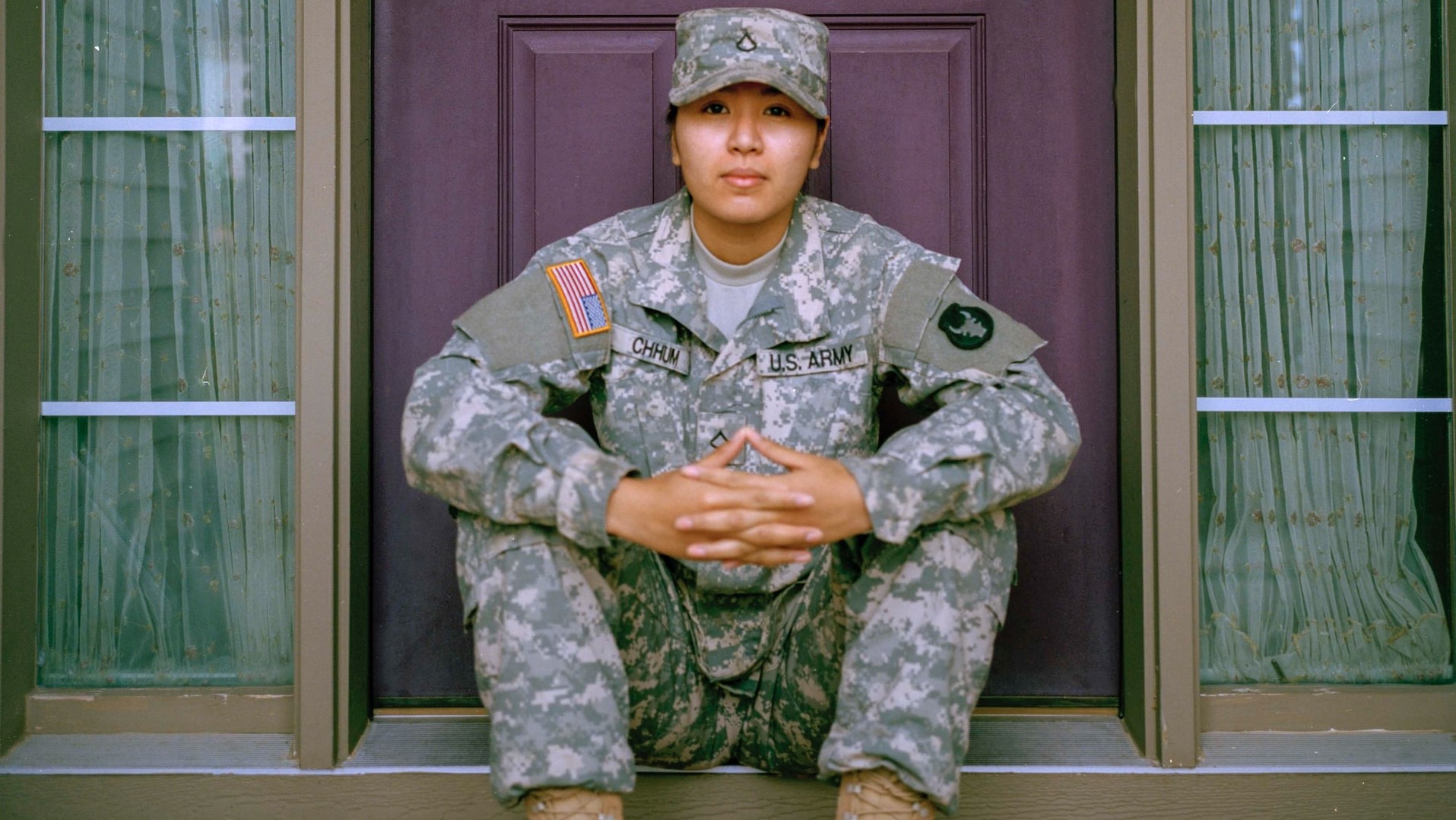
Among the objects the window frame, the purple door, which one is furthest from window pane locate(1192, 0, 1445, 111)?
the window frame

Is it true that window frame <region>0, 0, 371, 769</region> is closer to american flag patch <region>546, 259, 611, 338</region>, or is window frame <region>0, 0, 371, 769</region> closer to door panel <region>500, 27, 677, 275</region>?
door panel <region>500, 27, 677, 275</region>

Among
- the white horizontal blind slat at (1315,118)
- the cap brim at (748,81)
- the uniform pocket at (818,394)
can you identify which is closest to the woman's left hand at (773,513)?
the uniform pocket at (818,394)

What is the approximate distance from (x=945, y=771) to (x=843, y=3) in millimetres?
1409

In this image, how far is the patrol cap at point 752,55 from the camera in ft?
5.41

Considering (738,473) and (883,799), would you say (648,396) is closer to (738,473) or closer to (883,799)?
(738,473)

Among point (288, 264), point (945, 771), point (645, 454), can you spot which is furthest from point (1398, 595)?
point (288, 264)

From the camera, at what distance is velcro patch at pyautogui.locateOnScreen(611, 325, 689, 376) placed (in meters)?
1.70

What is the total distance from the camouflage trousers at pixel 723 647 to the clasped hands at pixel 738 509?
98 mm

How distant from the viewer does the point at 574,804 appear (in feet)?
4.52

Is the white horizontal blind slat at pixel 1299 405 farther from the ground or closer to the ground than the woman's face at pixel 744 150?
closer to the ground

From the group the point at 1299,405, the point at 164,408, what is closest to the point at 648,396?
the point at 164,408

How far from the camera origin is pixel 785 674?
64.8 inches

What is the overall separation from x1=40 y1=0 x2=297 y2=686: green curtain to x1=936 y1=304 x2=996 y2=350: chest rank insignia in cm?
116

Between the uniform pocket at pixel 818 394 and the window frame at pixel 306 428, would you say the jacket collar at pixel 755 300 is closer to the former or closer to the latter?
the uniform pocket at pixel 818 394
